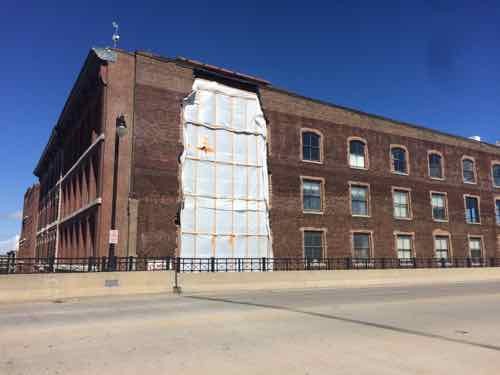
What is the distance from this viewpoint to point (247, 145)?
28062mm

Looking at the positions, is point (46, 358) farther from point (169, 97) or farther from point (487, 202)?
point (487, 202)

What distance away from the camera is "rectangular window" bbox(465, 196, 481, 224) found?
126 ft

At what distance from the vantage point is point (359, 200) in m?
32.1

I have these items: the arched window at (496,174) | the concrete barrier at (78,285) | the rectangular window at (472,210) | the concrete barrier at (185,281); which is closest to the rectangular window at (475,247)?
the rectangular window at (472,210)

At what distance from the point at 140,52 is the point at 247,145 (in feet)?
27.3

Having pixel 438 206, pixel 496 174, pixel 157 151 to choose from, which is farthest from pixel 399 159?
pixel 157 151

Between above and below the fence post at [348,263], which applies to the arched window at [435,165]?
above

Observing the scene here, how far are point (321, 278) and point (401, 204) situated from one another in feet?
45.9

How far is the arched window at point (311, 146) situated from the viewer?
30.5m

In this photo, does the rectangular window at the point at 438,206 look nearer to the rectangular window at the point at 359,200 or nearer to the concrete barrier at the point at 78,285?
the rectangular window at the point at 359,200

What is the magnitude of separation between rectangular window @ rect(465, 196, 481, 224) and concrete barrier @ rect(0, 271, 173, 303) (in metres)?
29.8

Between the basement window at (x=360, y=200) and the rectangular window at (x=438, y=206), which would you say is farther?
the rectangular window at (x=438, y=206)

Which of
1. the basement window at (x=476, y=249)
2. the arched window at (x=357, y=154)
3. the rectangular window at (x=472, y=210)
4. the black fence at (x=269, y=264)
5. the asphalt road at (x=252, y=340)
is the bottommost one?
the asphalt road at (x=252, y=340)

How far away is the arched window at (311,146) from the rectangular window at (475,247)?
55.7ft
